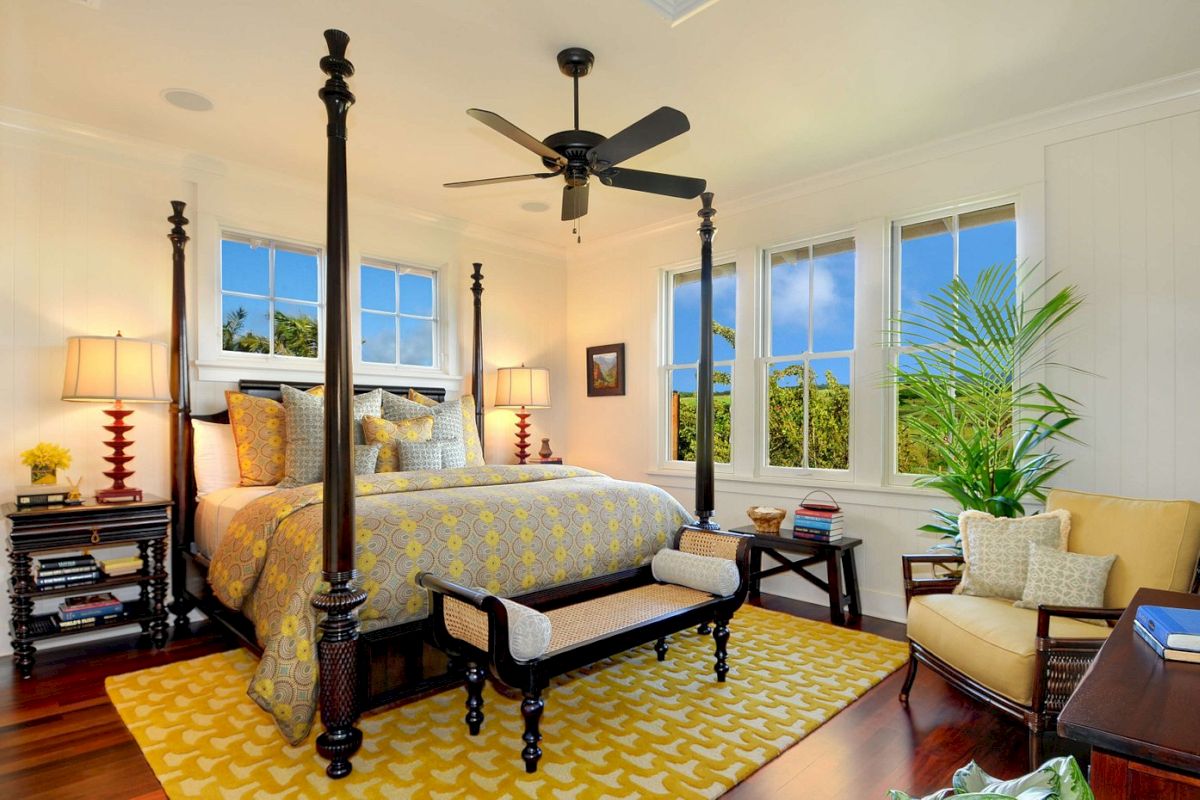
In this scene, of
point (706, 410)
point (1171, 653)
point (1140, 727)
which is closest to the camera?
point (1140, 727)

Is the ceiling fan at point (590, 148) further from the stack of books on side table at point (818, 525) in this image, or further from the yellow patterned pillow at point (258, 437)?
the stack of books on side table at point (818, 525)

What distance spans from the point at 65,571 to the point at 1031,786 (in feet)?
12.8

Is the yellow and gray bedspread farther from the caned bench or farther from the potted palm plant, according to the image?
the potted palm plant

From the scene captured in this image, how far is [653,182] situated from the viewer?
2895mm

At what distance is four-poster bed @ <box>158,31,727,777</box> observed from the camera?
7.10ft

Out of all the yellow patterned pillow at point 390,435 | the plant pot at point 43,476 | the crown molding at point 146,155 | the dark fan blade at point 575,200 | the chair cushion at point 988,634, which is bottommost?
the chair cushion at point 988,634

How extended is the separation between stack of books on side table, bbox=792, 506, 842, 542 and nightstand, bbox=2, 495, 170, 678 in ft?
11.4

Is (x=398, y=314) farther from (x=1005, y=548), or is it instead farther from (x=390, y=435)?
(x=1005, y=548)

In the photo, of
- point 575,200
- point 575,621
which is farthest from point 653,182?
point 575,621

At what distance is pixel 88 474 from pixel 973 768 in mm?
4238

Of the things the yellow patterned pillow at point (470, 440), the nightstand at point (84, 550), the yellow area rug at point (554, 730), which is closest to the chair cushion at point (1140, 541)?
the yellow area rug at point (554, 730)

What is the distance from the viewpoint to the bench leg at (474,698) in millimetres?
2338

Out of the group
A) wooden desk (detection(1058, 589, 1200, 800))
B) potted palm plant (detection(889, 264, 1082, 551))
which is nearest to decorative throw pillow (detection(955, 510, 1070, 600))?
potted palm plant (detection(889, 264, 1082, 551))

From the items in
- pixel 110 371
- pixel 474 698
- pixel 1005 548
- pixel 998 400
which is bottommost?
pixel 474 698
